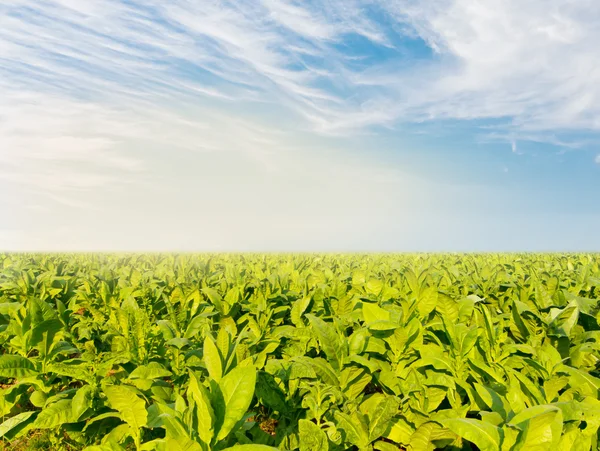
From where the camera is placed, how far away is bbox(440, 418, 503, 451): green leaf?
5.61ft

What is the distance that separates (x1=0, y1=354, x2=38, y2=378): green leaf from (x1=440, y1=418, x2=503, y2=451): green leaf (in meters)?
2.65

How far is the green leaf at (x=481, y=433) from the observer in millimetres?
1710

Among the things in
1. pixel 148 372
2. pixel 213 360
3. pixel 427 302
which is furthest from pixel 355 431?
pixel 427 302

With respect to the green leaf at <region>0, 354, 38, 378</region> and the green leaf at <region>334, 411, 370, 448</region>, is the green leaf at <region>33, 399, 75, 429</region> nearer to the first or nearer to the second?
the green leaf at <region>0, 354, 38, 378</region>

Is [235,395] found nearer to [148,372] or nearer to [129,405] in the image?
[129,405]

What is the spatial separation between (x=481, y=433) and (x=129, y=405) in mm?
1725

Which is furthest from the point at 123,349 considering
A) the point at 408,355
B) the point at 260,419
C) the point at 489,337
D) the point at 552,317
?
the point at 552,317

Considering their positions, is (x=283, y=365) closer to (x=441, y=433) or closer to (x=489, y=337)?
(x=441, y=433)

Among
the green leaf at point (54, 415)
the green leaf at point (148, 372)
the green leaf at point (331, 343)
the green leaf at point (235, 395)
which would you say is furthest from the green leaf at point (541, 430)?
the green leaf at point (54, 415)

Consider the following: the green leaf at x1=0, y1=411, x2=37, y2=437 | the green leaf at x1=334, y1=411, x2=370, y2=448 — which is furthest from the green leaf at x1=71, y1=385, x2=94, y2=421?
the green leaf at x1=334, y1=411, x2=370, y2=448

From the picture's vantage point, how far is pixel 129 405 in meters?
2.34

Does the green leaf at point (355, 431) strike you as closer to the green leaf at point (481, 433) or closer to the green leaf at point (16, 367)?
the green leaf at point (481, 433)

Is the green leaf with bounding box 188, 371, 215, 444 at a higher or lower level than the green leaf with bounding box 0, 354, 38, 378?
higher

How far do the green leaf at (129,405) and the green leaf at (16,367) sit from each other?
0.94m
